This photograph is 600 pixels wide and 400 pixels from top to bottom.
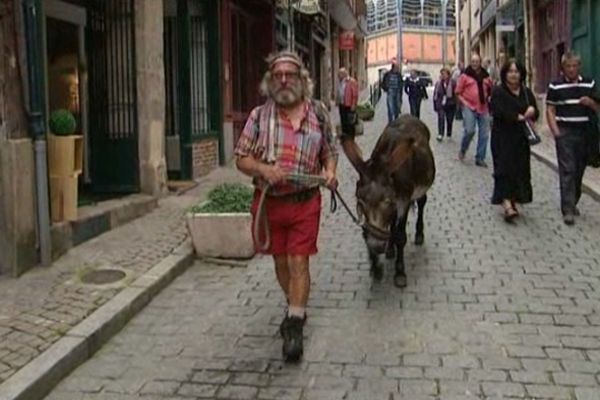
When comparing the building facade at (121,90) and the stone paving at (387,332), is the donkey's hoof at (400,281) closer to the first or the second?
the stone paving at (387,332)

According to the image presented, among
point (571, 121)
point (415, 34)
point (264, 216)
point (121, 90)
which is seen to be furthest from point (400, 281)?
point (415, 34)

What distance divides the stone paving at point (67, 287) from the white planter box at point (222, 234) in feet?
1.07

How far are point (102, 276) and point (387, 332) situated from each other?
2.56 metres

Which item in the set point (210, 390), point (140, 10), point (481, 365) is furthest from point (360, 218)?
point (140, 10)

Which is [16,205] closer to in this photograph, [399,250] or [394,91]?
[399,250]

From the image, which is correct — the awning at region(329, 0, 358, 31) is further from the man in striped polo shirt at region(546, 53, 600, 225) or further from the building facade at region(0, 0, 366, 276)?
the man in striped polo shirt at region(546, 53, 600, 225)

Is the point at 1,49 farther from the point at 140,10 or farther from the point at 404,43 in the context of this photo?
the point at 404,43

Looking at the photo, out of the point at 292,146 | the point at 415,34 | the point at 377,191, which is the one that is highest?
the point at 415,34

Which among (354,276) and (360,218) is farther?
(354,276)

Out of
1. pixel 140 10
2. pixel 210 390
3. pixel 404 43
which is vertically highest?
pixel 404 43

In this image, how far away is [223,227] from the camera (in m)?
7.86

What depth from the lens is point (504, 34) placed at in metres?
30.5

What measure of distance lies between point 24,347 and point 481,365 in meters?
2.87

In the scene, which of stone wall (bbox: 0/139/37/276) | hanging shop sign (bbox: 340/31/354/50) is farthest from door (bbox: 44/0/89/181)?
hanging shop sign (bbox: 340/31/354/50)
